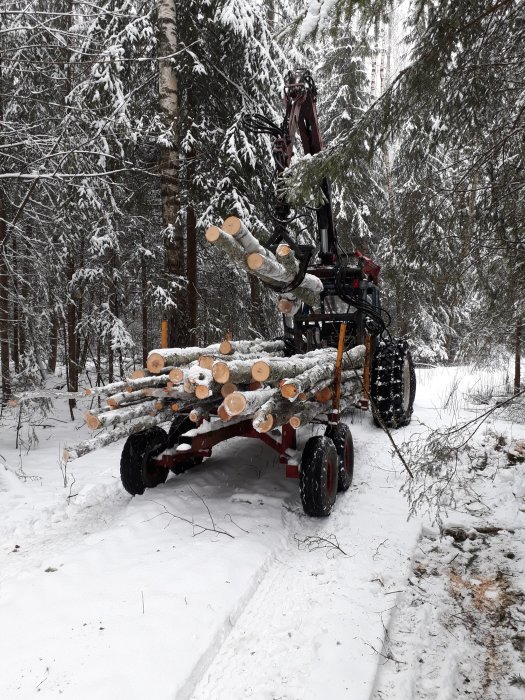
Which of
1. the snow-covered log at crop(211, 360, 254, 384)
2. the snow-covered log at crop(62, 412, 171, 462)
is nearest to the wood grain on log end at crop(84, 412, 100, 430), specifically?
the snow-covered log at crop(62, 412, 171, 462)

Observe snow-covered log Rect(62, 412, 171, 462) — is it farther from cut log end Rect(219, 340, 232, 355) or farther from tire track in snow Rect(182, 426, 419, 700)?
tire track in snow Rect(182, 426, 419, 700)

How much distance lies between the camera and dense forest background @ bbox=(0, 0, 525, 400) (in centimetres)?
363

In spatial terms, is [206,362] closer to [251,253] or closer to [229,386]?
[229,386]

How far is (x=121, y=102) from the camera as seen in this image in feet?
23.5

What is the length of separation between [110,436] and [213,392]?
1.09 meters

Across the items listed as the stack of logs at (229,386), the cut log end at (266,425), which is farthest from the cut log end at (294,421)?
the cut log end at (266,425)

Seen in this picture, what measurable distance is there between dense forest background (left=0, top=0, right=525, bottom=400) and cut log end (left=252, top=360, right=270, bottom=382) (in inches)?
61.7

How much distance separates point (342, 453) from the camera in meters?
5.39

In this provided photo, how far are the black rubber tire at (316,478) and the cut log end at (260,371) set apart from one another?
109cm

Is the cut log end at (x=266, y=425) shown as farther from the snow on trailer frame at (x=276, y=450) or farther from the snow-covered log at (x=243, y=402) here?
the snow on trailer frame at (x=276, y=450)

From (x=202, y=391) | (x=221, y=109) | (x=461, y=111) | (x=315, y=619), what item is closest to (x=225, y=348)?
(x=202, y=391)

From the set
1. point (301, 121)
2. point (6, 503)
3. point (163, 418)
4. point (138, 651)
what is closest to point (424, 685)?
point (138, 651)

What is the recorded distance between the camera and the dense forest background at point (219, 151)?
3631 mm

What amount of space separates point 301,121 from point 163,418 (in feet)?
17.1
